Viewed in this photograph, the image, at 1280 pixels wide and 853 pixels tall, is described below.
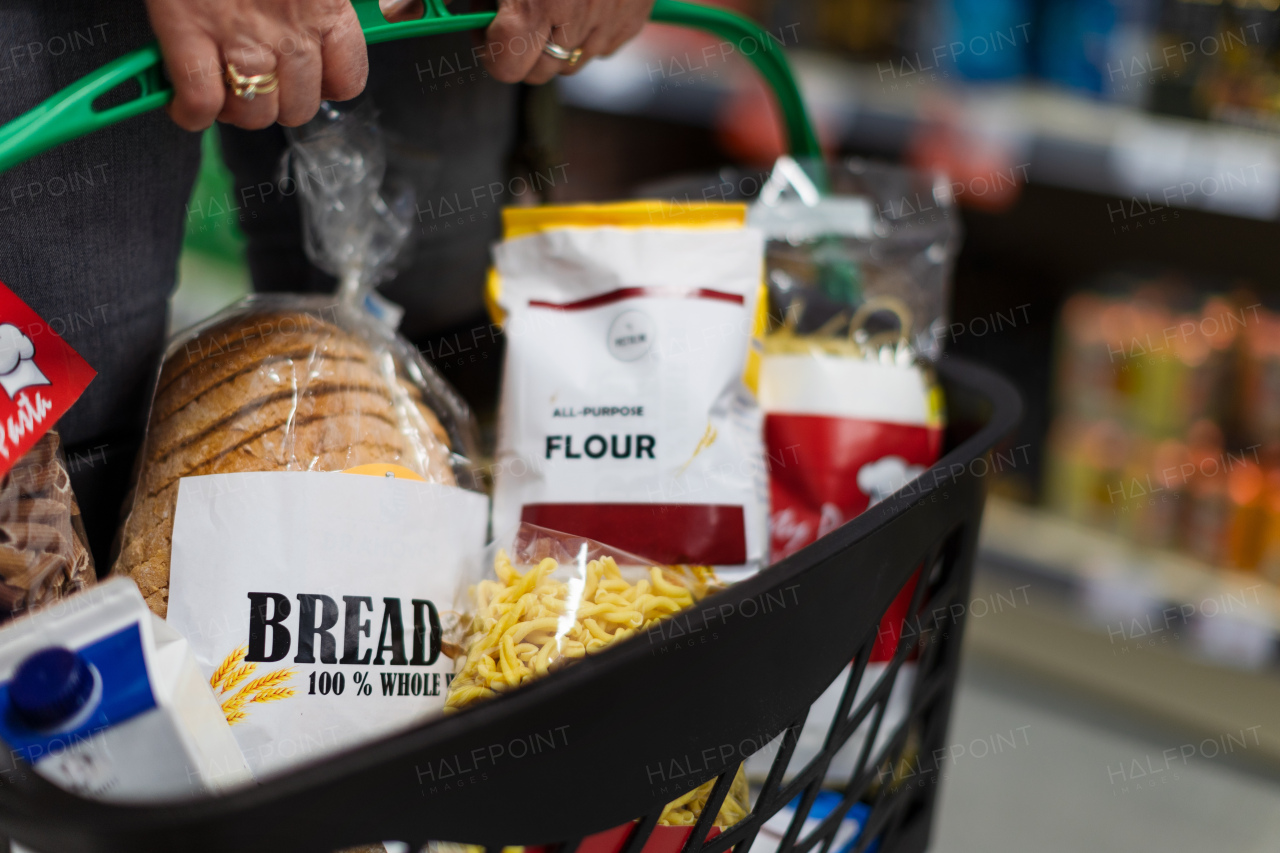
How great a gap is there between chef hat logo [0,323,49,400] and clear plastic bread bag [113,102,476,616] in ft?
0.27

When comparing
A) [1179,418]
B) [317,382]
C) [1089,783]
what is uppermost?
[317,382]

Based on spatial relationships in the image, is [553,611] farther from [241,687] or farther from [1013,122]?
[1013,122]

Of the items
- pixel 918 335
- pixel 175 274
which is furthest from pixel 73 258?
pixel 918 335

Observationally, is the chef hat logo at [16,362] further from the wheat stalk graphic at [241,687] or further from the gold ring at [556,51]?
the gold ring at [556,51]

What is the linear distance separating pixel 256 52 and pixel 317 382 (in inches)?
7.8

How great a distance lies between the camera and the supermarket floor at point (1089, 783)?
1254 millimetres

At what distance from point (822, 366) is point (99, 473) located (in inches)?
18.2

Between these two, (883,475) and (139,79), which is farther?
(883,475)

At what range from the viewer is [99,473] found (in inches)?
23.9

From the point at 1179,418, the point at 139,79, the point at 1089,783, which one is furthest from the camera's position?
the point at 1179,418

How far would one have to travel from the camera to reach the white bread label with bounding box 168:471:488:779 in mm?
494

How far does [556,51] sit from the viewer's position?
22.2 inches

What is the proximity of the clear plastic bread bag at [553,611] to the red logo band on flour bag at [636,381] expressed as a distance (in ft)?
→ 0.15

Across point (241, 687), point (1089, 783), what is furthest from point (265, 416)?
point (1089, 783)
